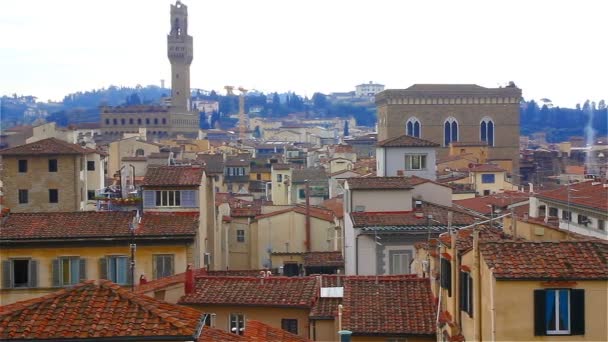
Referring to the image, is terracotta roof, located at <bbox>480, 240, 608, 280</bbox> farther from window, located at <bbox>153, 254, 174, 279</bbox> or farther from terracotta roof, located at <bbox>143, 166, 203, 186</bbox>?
terracotta roof, located at <bbox>143, 166, 203, 186</bbox>

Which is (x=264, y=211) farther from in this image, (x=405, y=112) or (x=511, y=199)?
(x=405, y=112)

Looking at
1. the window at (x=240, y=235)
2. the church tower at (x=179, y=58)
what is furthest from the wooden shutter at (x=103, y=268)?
the church tower at (x=179, y=58)

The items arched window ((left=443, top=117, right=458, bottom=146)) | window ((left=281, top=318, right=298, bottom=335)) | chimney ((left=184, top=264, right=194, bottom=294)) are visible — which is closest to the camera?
window ((left=281, top=318, right=298, bottom=335))

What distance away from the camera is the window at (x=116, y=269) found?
19406 millimetres

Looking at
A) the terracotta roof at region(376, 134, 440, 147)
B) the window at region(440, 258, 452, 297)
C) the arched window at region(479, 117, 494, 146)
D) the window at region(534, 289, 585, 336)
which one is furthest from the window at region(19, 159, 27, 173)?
A: the arched window at region(479, 117, 494, 146)

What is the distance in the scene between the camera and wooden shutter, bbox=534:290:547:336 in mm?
8594

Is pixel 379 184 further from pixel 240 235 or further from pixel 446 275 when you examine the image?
pixel 446 275

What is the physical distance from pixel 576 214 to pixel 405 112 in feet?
154

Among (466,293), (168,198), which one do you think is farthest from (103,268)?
(466,293)

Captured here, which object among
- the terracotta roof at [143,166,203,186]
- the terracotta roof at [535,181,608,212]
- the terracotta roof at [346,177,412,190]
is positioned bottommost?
the terracotta roof at [535,181,608,212]

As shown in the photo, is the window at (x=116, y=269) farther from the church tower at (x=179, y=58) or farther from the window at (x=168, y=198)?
the church tower at (x=179, y=58)

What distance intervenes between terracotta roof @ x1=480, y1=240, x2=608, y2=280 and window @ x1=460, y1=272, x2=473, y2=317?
2.07 feet

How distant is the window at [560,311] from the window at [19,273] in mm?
12586

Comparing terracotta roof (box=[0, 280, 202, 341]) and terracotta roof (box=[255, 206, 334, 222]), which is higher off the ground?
terracotta roof (box=[0, 280, 202, 341])
